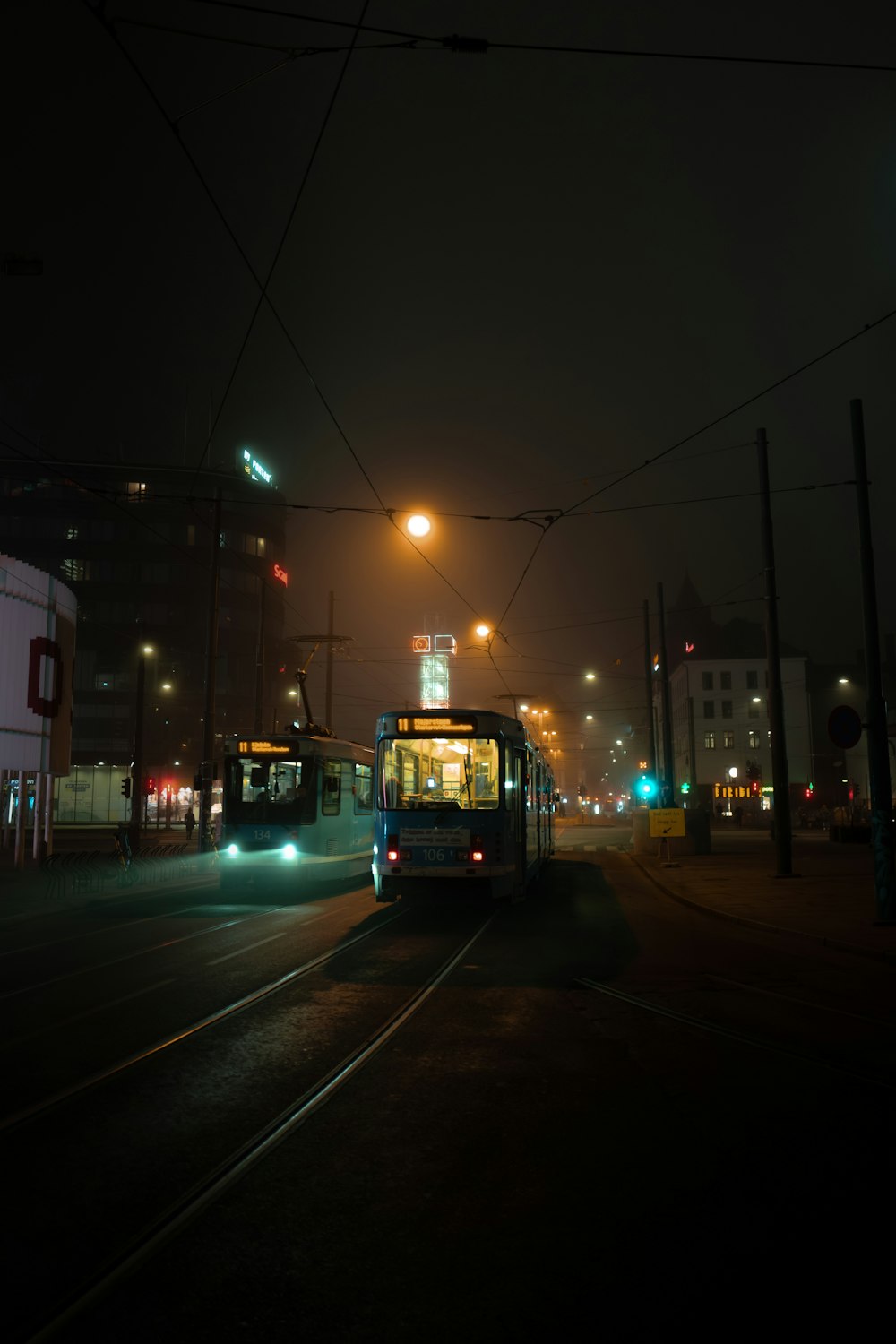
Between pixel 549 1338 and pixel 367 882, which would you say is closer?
pixel 549 1338

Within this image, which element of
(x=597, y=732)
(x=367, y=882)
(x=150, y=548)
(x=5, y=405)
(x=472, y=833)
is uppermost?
(x=5, y=405)

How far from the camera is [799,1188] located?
177 inches

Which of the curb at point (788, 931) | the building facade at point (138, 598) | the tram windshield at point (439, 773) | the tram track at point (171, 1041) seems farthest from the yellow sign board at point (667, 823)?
the building facade at point (138, 598)

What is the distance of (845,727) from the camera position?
14.2 meters

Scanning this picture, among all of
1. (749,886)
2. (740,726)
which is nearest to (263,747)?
(749,886)

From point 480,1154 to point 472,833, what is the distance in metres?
9.71

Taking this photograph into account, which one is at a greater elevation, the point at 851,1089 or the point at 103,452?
the point at 103,452

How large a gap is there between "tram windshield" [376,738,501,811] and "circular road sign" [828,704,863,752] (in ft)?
16.8

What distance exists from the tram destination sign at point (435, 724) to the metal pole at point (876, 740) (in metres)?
6.03

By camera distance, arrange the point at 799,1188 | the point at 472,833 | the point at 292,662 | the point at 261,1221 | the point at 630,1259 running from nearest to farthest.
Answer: the point at 630,1259 < the point at 261,1221 < the point at 799,1188 < the point at 472,833 < the point at 292,662

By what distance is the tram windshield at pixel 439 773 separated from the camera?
14.9 m

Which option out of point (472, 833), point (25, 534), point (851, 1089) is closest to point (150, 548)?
point (25, 534)

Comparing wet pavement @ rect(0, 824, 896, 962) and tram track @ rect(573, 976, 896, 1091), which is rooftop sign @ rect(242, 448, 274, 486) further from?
tram track @ rect(573, 976, 896, 1091)

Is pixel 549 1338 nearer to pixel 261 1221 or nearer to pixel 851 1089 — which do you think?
pixel 261 1221
